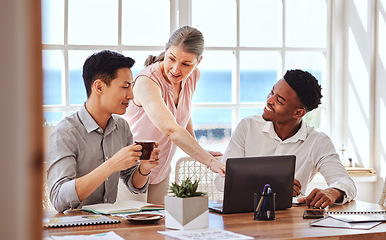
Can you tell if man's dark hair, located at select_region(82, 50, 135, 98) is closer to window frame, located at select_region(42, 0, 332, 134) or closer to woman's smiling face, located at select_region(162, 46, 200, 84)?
woman's smiling face, located at select_region(162, 46, 200, 84)

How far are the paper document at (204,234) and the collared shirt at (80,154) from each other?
552 mm

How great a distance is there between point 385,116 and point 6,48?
12.7 ft

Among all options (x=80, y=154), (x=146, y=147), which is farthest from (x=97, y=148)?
(x=146, y=147)

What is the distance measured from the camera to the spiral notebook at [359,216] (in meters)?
1.73

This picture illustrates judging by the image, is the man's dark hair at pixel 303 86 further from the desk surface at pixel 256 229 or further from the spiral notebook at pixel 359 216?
the desk surface at pixel 256 229

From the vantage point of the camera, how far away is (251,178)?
6.14 ft

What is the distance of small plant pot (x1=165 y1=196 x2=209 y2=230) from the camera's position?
1536 mm

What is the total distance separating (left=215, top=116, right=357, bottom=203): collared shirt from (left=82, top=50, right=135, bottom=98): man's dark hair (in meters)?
0.72

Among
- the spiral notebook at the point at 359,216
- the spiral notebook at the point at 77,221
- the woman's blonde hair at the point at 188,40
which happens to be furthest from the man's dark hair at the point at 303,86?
the spiral notebook at the point at 77,221

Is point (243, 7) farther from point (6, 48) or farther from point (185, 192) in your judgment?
point (6, 48)

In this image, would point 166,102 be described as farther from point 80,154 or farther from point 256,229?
point 256,229

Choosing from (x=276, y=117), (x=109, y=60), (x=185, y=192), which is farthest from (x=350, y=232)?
(x=109, y=60)

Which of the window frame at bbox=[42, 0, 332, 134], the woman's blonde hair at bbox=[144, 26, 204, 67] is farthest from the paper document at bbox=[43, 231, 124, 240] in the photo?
the window frame at bbox=[42, 0, 332, 134]

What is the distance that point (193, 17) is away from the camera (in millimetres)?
3828
